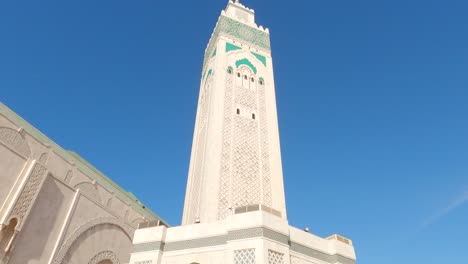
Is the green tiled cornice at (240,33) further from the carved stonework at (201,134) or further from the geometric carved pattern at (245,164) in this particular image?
the geometric carved pattern at (245,164)

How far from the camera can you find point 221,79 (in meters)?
11.9

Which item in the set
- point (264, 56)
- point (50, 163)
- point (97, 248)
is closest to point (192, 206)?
→ point (97, 248)

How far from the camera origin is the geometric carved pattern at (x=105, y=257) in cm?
911

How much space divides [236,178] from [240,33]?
6992mm

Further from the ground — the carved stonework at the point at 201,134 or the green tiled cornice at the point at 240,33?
the green tiled cornice at the point at 240,33

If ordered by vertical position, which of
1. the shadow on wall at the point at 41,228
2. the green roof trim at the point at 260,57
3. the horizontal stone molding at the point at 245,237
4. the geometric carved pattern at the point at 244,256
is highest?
the green roof trim at the point at 260,57

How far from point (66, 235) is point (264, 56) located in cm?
957

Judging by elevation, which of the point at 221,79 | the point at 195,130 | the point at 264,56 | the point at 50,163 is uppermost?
the point at 264,56

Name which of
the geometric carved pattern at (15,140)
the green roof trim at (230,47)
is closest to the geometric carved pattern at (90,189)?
the geometric carved pattern at (15,140)

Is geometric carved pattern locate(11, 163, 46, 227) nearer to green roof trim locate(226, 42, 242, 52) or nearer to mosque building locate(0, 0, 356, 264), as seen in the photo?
mosque building locate(0, 0, 356, 264)

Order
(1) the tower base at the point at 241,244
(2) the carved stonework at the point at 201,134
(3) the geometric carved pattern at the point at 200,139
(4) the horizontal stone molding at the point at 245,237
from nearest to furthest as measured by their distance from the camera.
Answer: (1) the tower base at the point at 241,244 → (4) the horizontal stone molding at the point at 245,237 → (3) the geometric carved pattern at the point at 200,139 → (2) the carved stonework at the point at 201,134

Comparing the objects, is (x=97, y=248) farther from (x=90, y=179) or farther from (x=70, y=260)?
(x=90, y=179)

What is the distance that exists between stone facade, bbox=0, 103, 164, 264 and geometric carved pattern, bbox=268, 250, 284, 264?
5.26 metres

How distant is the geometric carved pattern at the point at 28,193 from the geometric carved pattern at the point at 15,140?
1.47 ft
